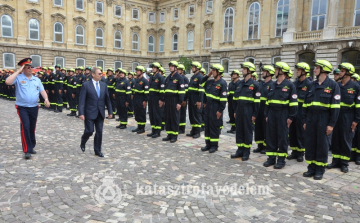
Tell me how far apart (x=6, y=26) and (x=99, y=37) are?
11783mm

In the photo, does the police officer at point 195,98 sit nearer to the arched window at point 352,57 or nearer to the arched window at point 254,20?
the arched window at point 352,57

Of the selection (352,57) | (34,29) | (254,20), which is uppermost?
(254,20)

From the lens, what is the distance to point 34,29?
37438 millimetres

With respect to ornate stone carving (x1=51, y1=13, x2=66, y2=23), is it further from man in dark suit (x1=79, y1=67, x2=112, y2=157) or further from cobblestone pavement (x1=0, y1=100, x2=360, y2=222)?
man in dark suit (x1=79, y1=67, x2=112, y2=157)

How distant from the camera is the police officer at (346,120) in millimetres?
6777

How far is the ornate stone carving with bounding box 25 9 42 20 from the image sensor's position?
120ft

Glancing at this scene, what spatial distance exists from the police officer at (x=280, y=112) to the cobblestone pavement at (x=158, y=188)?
458 mm

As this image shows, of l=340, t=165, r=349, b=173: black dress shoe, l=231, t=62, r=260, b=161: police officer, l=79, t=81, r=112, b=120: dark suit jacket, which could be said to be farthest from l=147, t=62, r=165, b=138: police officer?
l=340, t=165, r=349, b=173: black dress shoe

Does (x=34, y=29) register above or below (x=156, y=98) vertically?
above

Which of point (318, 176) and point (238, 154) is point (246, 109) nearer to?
point (238, 154)

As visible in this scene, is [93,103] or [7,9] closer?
[93,103]

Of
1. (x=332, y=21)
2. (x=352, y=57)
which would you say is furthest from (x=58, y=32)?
(x=352, y=57)

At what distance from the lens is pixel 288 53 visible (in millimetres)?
27406

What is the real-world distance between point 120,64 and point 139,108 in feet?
118
